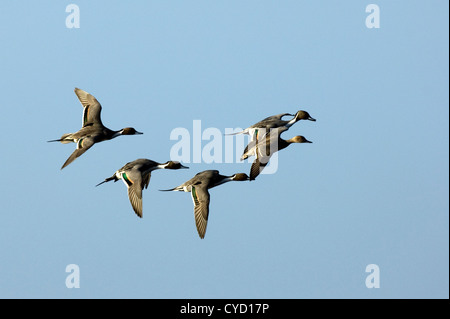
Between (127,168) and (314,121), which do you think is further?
(314,121)

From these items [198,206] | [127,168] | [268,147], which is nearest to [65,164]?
[127,168]

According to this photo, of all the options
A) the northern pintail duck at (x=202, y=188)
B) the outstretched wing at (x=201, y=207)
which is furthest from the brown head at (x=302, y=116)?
the outstretched wing at (x=201, y=207)

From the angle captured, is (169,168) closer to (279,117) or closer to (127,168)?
(127,168)

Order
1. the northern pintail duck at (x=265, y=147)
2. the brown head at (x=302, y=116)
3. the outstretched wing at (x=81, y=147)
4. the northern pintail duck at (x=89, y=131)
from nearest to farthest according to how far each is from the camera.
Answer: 1. the outstretched wing at (x=81, y=147)
2. the northern pintail duck at (x=89, y=131)
3. the northern pintail duck at (x=265, y=147)
4. the brown head at (x=302, y=116)

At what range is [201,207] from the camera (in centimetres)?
2781

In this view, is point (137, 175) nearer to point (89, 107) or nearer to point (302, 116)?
point (89, 107)

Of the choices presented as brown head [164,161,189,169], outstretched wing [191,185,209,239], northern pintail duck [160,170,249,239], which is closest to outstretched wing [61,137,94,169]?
brown head [164,161,189,169]

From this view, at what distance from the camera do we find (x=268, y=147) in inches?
1174

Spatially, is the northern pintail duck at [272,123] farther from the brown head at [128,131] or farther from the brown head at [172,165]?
the brown head at [128,131]

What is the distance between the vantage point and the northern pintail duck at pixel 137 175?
27.6 metres

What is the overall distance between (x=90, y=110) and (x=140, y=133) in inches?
68.9

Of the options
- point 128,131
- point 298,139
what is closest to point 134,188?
point 128,131

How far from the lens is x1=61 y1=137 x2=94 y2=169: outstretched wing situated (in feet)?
93.0

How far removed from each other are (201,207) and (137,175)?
2.13 meters
